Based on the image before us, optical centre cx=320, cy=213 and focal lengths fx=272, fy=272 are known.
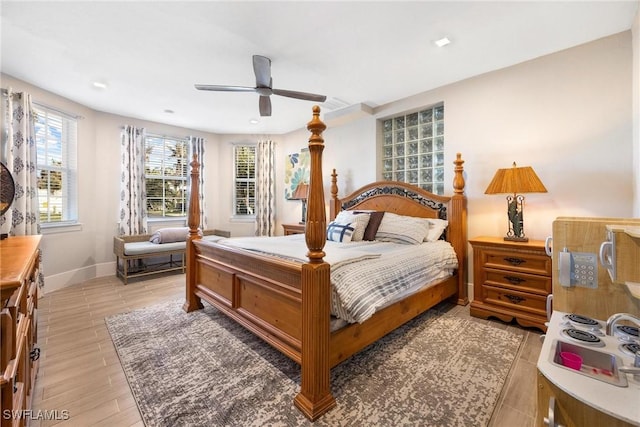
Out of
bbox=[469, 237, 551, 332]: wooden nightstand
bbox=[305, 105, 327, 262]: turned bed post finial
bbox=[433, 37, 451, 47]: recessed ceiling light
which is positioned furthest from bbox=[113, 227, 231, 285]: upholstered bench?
bbox=[433, 37, 451, 47]: recessed ceiling light

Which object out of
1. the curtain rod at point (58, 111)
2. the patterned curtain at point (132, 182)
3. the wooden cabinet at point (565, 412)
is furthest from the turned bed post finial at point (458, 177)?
the curtain rod at point (58, 111)

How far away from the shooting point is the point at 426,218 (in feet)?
11.3

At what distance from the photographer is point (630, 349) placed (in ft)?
3.28

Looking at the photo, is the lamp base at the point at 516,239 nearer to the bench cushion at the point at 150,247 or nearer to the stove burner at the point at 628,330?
the stove burner at the point at 628,330

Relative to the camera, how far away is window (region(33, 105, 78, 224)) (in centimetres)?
371

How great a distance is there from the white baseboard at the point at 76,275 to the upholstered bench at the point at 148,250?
6.9 inches

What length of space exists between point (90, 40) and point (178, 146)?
300 centimetres

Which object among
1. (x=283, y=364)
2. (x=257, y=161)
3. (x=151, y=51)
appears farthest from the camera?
(x=257, y=161)

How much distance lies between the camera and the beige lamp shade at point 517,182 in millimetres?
2486

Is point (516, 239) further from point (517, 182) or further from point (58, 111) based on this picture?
point (58, 111)

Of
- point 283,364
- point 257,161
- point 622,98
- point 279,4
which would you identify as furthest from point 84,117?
point 622,98

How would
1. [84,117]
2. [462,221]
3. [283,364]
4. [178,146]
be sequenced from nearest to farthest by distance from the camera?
[283,364] → [462,221] → [84,117] → [178,146]

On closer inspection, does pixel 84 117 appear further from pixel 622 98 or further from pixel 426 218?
pixel 622 98

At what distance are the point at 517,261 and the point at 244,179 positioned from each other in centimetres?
506
